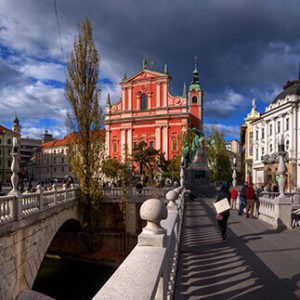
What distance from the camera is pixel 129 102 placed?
60781mm

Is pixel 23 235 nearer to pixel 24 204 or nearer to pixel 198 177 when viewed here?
pixel 24 204

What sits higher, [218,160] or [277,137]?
[277,137]

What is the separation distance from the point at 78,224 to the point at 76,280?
384 cm

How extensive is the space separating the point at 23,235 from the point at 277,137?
46.1 metres

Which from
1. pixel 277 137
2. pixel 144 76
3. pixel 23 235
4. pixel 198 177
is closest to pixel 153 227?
pixel 23 235

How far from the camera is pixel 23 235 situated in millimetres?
10617

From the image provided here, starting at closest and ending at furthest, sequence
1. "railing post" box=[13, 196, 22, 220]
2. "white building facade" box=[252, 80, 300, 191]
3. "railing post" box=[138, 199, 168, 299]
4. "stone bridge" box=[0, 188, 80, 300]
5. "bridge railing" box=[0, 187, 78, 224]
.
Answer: "railing post" box=[138, 199, 168, 299], "stone bridge" box=[0, 188, 80, 300], "bridge railing" box=[0, 187, 78, 224], "railing post" box=[13, 196, 22, 220], "white building facade" box=[252, 80, 300, 191]

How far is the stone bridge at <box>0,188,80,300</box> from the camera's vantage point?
916cm

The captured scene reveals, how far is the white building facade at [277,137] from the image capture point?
44438 mm

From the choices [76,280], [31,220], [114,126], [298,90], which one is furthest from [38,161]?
[31,220]

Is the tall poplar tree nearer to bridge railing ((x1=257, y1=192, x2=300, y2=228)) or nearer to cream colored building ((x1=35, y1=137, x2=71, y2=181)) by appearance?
bridge railing ((x1=257, y1=192, x2=300, y2=228))

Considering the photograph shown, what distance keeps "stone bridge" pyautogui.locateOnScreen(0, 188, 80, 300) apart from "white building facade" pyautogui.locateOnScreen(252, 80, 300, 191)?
3285 centimetres

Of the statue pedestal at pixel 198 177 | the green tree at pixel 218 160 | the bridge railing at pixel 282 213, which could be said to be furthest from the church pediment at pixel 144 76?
the bridge railing at pixel 282 213

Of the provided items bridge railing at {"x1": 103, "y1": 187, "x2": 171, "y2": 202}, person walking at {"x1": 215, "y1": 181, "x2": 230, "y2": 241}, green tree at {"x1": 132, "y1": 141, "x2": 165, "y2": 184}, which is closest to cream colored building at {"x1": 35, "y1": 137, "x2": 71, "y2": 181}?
green tree at {"x1": 132, "y1": 141, "x2": 165, "y2": 184}
